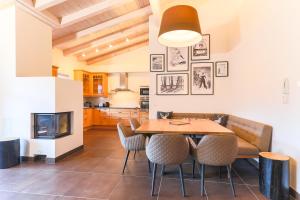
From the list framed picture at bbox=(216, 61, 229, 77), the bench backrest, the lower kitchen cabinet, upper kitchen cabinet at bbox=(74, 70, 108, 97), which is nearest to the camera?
the bench backrest

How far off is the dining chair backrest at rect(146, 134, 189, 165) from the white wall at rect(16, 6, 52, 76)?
10.2ft

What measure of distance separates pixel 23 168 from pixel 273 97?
4.23 m

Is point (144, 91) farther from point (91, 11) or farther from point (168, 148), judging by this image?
point (168, 148)

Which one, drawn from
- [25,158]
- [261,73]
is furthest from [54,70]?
[261,73]

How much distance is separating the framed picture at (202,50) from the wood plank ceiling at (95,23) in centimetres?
165

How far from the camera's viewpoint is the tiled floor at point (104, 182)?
2363 mm

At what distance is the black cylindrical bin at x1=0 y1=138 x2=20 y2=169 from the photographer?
324cm

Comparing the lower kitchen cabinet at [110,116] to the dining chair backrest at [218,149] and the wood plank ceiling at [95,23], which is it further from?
the dining chair backrest at [218,149]

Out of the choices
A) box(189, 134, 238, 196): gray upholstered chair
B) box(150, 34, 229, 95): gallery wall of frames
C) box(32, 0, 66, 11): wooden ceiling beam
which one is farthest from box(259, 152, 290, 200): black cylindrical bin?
box(32, 0, 66, 11): wooden ceiling beam

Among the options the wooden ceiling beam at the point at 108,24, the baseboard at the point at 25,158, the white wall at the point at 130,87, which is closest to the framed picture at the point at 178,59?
the wooden ceiling beam at the point at 108,24

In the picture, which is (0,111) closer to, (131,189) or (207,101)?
(131,189)

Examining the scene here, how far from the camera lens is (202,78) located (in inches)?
205

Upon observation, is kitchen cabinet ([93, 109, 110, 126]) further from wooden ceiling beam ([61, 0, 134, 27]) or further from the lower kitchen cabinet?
wooden ceiling beam ([61, 0, 134, 27])

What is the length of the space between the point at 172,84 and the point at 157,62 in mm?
759
